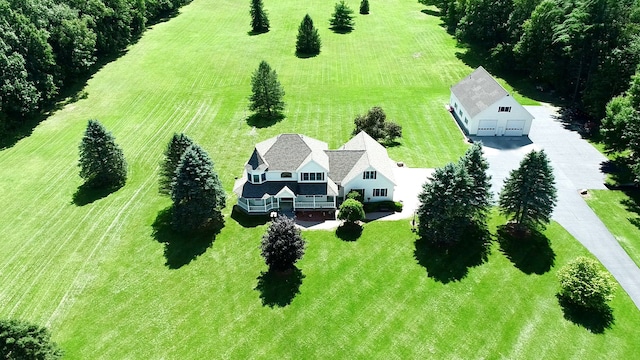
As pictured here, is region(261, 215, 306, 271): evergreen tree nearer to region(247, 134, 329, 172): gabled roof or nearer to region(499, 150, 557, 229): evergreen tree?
region(247, 134, 329, 172): gabled roof

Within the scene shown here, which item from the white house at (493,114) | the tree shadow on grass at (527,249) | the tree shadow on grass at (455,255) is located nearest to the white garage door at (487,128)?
the white house at (493,114)

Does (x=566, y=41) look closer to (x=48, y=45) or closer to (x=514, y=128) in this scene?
(x=514, y=128)

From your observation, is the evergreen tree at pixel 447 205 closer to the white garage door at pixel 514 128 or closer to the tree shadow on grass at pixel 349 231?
the tree shadow on grass at pixel 349 231

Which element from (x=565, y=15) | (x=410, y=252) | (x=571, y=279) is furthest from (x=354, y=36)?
(x=571, y=279)

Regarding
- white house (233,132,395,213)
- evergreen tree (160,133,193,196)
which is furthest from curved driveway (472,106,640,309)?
evergreen tree (160,133,193,196)

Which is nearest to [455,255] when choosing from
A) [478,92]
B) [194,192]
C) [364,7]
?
[194,192]

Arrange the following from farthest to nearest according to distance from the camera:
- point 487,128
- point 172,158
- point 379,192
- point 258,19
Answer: point 258,19, point 487,128, point 379,192, point 172,158
